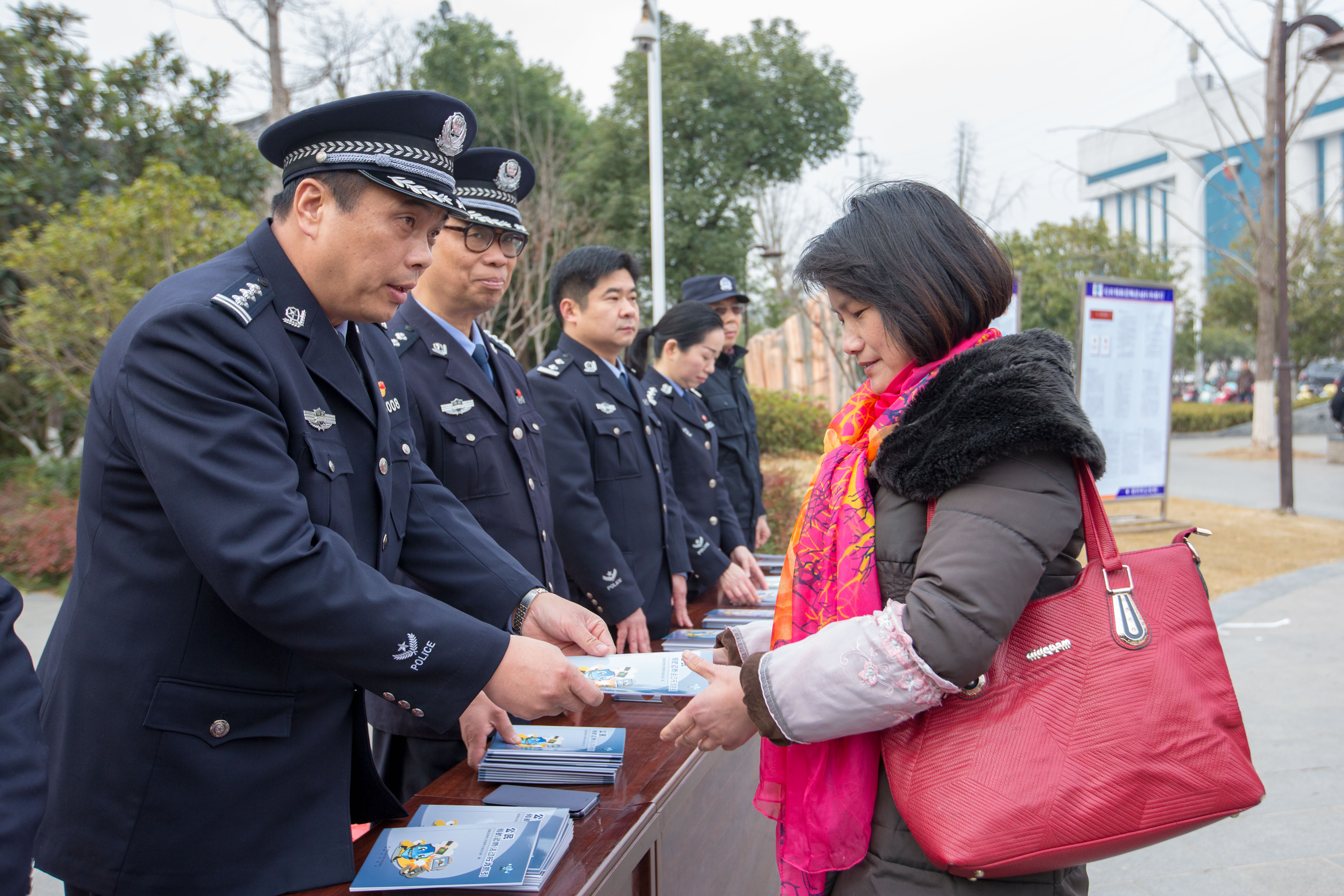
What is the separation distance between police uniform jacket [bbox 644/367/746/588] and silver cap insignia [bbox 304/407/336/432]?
256 centimetres

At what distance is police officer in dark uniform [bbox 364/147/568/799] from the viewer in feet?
8.48

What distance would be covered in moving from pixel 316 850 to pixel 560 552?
171 cm

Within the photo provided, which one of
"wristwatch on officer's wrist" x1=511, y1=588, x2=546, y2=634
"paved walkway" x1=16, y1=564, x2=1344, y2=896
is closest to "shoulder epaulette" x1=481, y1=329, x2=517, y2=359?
"wristwatch on officer's wrist" x1=511, y1=588, x2=546, y2=634

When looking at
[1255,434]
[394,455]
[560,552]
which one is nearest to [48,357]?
[560,552]

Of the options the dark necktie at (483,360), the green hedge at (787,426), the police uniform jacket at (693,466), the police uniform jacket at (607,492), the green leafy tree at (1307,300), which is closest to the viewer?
the dark necktie at (483,360)

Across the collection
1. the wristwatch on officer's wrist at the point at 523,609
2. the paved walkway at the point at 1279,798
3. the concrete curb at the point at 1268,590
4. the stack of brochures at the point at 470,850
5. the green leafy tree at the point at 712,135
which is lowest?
the paved walkway at the point at 1279,798

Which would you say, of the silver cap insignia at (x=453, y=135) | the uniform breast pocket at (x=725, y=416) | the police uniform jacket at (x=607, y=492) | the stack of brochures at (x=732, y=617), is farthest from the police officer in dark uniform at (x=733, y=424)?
the silver cap insignia at (x=453, y=135)

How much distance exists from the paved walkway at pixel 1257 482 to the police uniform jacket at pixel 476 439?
34.9 feet

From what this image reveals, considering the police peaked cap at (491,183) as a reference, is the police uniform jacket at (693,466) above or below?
Result: below

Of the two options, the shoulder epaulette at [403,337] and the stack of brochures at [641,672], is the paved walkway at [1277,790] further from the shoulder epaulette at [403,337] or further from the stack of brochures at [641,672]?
the shoulder epaulette at [403,337]

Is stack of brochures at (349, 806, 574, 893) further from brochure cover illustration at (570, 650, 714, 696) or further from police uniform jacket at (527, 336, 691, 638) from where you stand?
police uniform jacket at (527, 336, 691, 638)

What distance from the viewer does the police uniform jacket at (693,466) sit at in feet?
14.0

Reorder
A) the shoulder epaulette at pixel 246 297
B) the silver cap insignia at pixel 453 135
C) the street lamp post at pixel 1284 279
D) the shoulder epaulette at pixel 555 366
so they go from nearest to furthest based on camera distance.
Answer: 1. the shoulder epaulette at pixel 246 297
2. the silver cap insignia at pixel 453 135
3. the shoulder epaulette at pixel 555 366
4. the street lamp post at pixel 1284 279

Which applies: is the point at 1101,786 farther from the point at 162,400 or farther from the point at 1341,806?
the point at 1341,806
